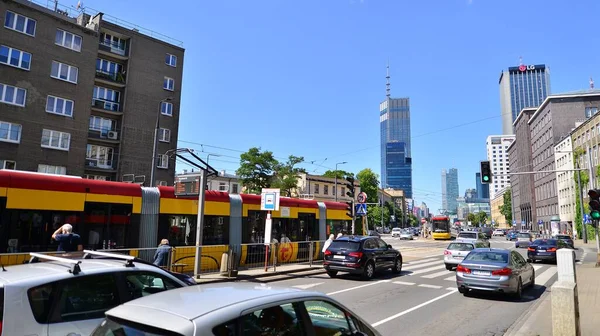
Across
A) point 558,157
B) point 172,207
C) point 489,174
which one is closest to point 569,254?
point 172,207

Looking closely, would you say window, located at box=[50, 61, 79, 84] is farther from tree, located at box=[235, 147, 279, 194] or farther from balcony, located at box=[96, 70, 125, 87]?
tree, located at box=[235, 147, 279, 194]

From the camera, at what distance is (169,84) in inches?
1439

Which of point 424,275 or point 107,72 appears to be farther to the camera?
point 107,72

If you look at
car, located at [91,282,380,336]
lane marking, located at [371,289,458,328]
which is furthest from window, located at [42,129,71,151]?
car, located at [91,282,380,336]

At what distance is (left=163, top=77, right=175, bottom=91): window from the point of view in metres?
36.2

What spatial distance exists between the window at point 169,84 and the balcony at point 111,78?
372cm

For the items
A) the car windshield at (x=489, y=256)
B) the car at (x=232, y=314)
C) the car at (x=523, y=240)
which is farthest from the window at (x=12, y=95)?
the car at (x=523, y=240)

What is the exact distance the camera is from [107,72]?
33.6 meters

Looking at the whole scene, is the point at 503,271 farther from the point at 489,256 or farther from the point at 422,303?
the point at 422,303

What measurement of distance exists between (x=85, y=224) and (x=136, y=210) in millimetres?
1636

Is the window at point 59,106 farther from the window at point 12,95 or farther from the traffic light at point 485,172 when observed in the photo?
the traffic light at point 485,172

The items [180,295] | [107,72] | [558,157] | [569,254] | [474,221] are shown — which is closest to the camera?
[180,295]

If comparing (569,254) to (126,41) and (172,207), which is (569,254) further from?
(126,41)

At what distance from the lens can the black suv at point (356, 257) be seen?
47.0ft
